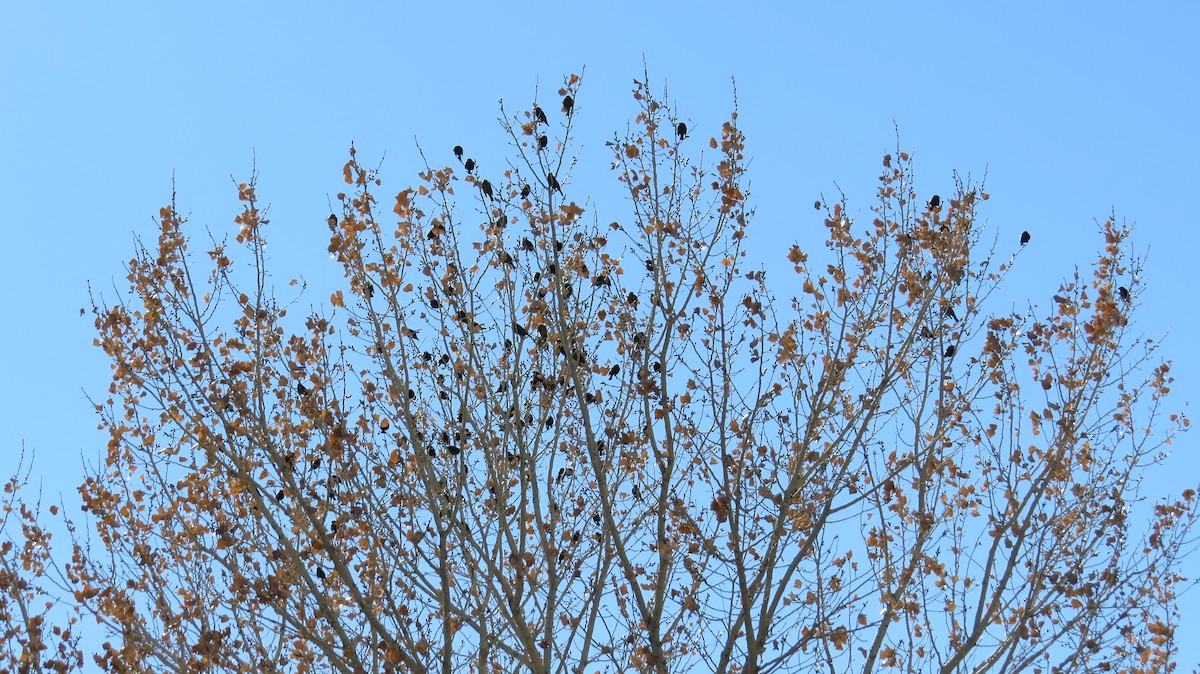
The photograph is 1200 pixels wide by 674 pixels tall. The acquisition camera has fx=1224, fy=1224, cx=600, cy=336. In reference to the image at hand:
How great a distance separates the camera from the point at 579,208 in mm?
7703

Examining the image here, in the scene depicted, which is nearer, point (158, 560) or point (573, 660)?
point (573, 660)

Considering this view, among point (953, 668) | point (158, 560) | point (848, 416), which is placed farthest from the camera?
point (158, 560)

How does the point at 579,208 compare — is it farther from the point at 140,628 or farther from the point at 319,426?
the point at 140,628

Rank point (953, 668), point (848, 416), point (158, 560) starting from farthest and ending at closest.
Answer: point (158, 560)
point (848, 416)
point (953, 668)

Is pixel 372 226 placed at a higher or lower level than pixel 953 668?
higher

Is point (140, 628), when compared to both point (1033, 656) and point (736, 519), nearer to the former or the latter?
point (736, 519)

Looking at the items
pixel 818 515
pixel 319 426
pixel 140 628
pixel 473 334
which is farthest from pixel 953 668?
pixel 140 628

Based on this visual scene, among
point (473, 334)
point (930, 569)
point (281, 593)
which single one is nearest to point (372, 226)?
point (473, 334)

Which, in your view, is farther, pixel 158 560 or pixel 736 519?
pixel 158 560

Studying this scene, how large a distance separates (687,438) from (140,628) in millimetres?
3680

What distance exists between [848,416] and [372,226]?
3.10m

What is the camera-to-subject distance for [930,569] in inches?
295

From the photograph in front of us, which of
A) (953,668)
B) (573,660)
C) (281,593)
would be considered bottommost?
(953,668)

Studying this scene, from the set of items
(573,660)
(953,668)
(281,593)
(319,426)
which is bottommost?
(953,668)
